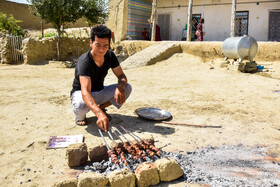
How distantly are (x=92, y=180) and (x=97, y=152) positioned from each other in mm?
525

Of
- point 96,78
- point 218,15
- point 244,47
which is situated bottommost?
point 96,78

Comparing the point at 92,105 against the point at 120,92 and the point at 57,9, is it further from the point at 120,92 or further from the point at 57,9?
the point at 57,9

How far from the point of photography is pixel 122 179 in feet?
6.18

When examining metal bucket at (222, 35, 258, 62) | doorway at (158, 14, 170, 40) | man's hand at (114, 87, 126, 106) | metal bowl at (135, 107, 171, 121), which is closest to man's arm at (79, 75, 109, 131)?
man's hand at (114, 87, 126, 106)

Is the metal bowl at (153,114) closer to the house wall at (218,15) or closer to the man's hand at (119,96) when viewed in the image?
the man's hand at (119,96)

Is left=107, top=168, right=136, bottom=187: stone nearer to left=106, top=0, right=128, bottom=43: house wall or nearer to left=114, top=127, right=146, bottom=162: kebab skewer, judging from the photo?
left=114, top=127, right=146, bottom=162: kebab skewer

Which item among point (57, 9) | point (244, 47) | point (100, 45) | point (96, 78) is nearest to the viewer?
point (100, 45)

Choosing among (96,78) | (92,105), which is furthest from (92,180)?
(96,78)

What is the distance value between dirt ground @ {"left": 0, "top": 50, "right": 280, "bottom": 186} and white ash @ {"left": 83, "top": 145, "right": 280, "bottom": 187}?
17 centimetres

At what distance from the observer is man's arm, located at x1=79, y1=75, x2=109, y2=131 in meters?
2.28

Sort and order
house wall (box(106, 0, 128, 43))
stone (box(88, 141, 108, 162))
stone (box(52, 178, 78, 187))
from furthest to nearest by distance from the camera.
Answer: house wall (box(106, 0, 128, 43)), stone (box(88, 141, 108, 162)), stone (box(52, 178, 78, 187))

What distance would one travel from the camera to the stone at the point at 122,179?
6.14ft

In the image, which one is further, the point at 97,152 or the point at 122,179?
the point at 97,152

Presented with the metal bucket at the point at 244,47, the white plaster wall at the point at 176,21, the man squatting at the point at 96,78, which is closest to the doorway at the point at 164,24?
the white plaster wall at the point at 176,21
